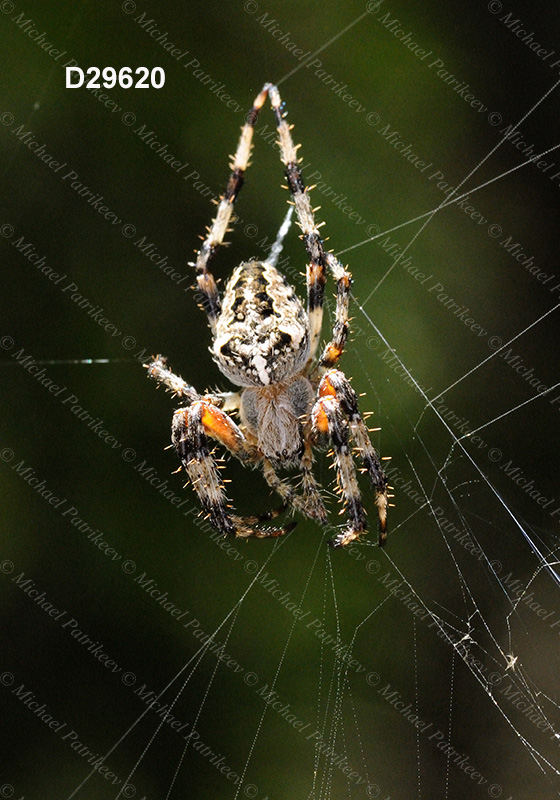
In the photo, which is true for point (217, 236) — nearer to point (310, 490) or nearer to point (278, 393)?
point (278, 393)

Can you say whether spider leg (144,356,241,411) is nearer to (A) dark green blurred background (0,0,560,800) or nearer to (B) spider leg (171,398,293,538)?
(B) spider leg (171,398,293,538)

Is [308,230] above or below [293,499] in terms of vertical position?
above

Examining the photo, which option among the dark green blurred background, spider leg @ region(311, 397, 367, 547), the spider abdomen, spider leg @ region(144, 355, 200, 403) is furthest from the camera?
the dark green blurred background

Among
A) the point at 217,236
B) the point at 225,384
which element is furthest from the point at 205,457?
the point at 225,384

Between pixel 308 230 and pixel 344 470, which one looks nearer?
pixel 344 470

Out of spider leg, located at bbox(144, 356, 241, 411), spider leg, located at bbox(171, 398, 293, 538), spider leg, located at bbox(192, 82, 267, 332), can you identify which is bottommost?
spider leg, located at bbox(171, 398, 293, 538)

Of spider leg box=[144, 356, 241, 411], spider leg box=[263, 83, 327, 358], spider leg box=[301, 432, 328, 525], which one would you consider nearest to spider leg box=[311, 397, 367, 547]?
spider leg box=[301, 432, 328, 525]

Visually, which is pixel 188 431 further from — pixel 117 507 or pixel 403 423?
pixel 117 507
